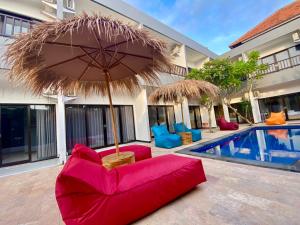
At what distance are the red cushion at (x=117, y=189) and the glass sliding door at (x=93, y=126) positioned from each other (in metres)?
6.08

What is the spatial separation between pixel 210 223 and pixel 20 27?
951 cm

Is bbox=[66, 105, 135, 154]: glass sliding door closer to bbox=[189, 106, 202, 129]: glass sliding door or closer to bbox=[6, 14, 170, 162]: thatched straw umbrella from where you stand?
bbox=[6, 14, 170, 162]: thatched straw umbrella

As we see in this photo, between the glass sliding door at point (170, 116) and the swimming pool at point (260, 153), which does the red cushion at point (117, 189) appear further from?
the glass sliding door at point (170, 116)

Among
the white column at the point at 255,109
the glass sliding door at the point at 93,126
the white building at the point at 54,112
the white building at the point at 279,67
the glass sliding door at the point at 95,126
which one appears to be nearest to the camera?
the white building at the point at 54,112

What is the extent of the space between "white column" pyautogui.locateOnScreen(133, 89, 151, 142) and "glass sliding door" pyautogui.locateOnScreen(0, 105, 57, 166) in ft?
15.5

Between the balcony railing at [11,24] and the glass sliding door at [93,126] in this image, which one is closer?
the balcony railing at [11,24]

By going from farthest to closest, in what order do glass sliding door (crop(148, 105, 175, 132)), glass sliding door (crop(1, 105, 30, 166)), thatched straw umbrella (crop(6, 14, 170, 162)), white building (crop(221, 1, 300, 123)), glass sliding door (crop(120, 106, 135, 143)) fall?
glass sliding door (crop(148, 105, 175, 132)), white building (crop(221, 1, 300, 123)), glass sliding door (crop(120, 106, 135, 143)), glass sliding door (crop(1, 105, 30, 166)), thatched straw umbrella (crop(6, 14, 170, 162))

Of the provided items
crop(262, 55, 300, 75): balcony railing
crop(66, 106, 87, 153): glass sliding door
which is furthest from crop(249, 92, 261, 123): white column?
crop(66, 106, 87, 153): glass sliding door

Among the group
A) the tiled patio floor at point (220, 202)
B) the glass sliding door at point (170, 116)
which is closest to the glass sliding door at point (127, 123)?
the glass sliding door at point (170, 116)

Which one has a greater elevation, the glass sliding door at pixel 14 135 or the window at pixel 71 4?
the window at pixel 71 4

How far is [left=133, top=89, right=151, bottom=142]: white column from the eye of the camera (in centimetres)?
967

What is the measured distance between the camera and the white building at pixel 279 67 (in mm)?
11665

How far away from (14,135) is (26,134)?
403 mm

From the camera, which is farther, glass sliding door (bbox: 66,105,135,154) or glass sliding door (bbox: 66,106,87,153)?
glass sliding door (bbox: 66,105,135,154)
